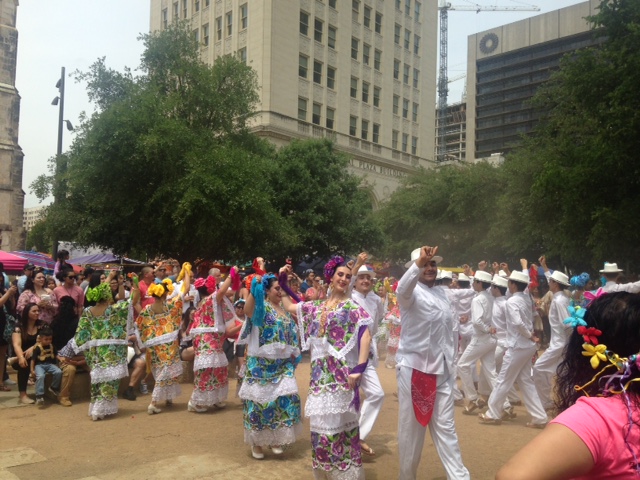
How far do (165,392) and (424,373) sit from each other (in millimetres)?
4645

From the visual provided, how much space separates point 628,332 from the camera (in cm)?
199

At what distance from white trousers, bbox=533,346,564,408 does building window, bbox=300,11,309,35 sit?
38.7 meters

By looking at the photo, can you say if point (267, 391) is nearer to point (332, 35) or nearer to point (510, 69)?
point (332, 35)

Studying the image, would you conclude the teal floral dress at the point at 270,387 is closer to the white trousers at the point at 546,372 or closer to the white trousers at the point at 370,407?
the white trousers at the point at 370,407

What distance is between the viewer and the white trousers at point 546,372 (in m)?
8.40

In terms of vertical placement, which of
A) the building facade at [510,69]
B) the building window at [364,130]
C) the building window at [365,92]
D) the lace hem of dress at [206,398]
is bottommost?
the lace hem of dress at [206,398]

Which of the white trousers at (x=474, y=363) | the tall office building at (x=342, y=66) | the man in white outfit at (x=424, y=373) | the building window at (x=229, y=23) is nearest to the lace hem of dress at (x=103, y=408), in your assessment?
the man in white outfit at (x=424, y=373)

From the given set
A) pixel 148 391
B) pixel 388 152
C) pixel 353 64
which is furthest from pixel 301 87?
pixel 148 391

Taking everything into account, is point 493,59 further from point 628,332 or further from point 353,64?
point 628,332

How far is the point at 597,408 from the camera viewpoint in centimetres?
187

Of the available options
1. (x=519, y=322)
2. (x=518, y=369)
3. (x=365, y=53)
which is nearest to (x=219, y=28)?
(x=365, y=53)

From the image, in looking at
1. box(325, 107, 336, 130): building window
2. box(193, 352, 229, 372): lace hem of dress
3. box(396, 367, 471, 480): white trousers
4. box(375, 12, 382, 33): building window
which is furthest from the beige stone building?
box(396, 367, 471, 480): white trousers

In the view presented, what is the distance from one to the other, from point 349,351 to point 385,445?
1.90 meters

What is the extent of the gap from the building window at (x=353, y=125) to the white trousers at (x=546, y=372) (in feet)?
129
